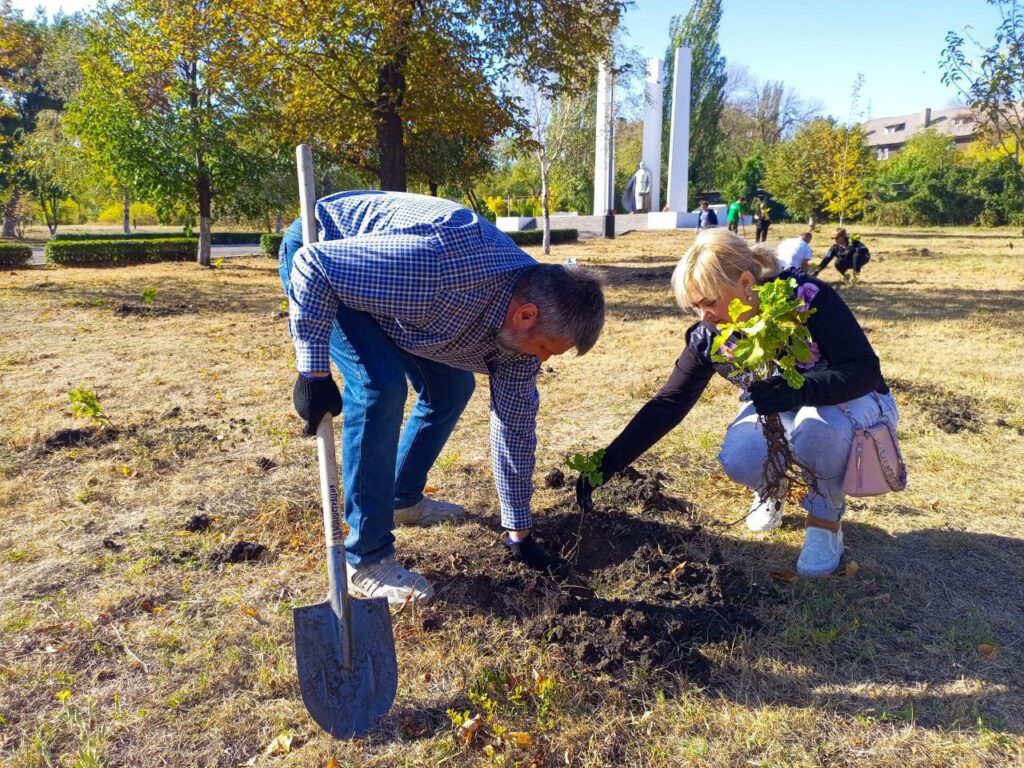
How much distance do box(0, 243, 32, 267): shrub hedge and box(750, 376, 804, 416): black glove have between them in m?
18.3

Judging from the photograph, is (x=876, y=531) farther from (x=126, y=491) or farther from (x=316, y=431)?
(x=126, y=491)

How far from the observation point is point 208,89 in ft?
50.5

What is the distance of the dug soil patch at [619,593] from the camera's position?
2.24 metres

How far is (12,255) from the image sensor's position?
1614 cm

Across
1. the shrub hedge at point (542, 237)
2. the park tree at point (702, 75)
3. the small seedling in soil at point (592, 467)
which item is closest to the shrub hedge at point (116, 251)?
the shrub hedge at point (542, 237)

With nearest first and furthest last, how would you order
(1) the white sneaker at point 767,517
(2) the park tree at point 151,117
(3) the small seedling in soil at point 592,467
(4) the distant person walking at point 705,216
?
(3) the small seedling in soil at point 592,467 → (1) the white sneaker at point 767,517 → (2) the park tree at point 151,117 → (4) the distant person walking at point 705,216

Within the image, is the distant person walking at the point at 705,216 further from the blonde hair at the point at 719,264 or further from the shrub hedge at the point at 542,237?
the blonde hair at the point at 719,264

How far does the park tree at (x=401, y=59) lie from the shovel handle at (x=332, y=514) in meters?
8.78

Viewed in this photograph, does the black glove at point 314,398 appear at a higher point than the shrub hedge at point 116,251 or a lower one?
lower

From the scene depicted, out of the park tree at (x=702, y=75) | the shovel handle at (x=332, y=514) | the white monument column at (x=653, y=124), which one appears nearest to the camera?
the shovel handle at (x=332, y=514)

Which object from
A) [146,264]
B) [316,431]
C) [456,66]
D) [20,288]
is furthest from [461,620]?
[146,264]

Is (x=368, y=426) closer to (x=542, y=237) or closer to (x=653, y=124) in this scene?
(x=542, y=237)

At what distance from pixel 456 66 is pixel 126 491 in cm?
898

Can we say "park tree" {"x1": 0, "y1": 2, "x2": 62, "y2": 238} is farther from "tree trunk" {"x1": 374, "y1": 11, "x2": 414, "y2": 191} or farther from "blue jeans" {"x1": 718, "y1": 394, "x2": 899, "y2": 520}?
"blue jeans" {"x1": 718, "y1": 394, "x2": 899, "y2": 520}
